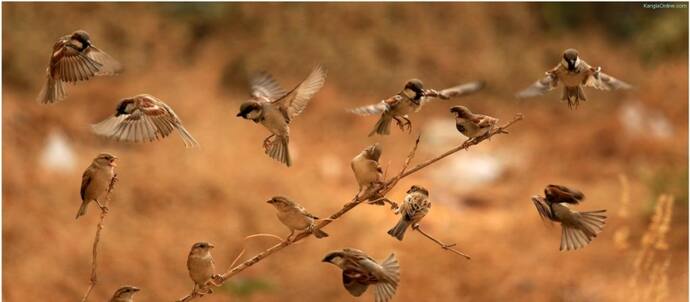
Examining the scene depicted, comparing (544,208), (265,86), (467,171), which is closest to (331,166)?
(467,171)

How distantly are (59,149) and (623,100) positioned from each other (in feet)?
13.6

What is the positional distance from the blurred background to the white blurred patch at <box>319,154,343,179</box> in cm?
1

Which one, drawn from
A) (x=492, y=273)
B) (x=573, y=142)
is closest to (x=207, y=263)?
(x=492, y=273)

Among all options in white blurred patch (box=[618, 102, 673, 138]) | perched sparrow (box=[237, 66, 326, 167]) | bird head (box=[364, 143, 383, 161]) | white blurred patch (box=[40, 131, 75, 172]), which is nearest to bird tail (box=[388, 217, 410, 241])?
bird head (box=[364, 143, 383, 161])

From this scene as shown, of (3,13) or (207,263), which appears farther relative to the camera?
(3,13)

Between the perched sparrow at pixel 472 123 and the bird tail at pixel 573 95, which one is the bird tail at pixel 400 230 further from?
the bird tail at pixel 573 95

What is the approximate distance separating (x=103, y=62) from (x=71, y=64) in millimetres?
60

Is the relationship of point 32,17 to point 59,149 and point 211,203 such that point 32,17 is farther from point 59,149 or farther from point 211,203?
point 211,203

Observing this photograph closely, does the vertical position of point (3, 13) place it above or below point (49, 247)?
above

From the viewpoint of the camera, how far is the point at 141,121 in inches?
73.4

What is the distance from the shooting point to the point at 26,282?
15.3ft

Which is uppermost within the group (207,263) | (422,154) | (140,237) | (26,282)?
(422,154)

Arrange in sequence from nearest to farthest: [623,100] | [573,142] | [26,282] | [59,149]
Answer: [26,282]
[59,149]
[573,142]
[623,100]

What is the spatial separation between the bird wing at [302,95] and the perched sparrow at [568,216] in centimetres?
51
